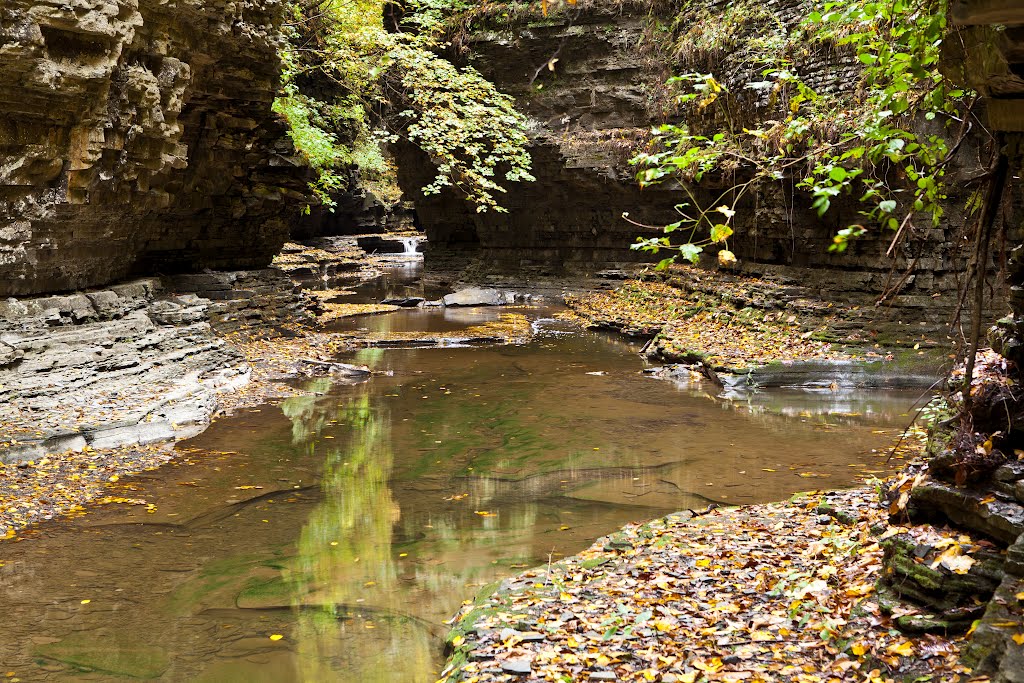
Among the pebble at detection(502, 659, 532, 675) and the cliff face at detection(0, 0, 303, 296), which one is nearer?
the pebble at detection(502, 659, 532, 675)

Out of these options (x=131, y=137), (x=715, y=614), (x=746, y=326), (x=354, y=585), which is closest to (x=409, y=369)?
(x=131, y=137)

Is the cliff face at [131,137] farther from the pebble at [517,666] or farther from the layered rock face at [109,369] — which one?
the pebble at [517,666]

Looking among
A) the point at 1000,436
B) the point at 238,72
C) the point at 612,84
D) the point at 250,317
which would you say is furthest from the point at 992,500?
the point at 612,84

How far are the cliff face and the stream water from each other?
4.19m

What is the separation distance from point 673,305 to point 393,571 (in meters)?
17.4

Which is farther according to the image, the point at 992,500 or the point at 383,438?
the point at 383,438

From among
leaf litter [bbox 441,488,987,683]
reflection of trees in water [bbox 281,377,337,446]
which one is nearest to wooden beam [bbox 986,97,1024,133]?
leaf litter [bbox 441,488,987,683]

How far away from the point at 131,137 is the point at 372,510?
8.10 meters

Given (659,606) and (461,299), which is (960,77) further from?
(461,299)

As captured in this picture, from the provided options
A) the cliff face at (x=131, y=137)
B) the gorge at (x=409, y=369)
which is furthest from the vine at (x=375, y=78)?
the cliff face at (x=131, y=137)

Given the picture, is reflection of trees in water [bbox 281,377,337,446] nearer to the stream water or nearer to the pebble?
the stream water

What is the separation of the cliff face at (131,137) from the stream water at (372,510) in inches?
165

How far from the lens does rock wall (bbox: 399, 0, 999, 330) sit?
2155cm

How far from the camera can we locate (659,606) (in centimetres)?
551
